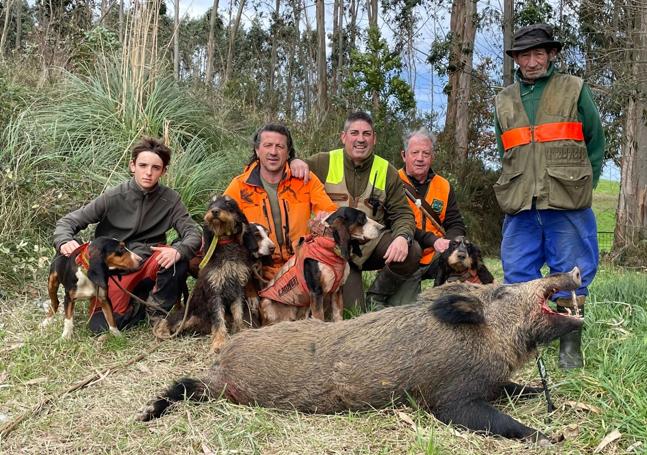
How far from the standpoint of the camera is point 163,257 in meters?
4.92

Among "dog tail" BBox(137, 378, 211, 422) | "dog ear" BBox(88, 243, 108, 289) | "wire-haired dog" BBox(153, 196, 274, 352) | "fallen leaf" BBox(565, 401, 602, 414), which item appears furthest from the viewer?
"wire-haired dog" BBox(153, 196, 274, 352)

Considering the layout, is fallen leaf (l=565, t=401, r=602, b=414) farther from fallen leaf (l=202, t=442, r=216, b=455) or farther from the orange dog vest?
the orange dog vest

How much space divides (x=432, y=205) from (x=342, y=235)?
5.37ft

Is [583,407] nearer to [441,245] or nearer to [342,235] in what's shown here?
[342,235]

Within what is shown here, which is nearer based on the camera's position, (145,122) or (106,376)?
(106,376)

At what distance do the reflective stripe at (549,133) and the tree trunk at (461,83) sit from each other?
11181mm

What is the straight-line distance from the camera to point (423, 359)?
10.4 ft

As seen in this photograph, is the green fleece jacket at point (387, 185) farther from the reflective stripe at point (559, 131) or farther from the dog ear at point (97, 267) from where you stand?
the dog ear at point (97, 267)

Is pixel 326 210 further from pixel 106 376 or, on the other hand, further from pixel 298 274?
pixel 106 376

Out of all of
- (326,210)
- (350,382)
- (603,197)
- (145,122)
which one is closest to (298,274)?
(326,210)

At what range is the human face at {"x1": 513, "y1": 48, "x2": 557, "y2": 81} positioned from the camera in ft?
13.8

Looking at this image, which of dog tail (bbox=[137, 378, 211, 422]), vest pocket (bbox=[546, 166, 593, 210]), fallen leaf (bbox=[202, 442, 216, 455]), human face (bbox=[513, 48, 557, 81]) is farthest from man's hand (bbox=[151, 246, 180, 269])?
human face (bbox=[513, 48, 557, 81])

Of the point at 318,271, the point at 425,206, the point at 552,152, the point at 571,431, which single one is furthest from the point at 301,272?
the point at 571,431

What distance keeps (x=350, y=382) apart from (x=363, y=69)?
11.7 meters
